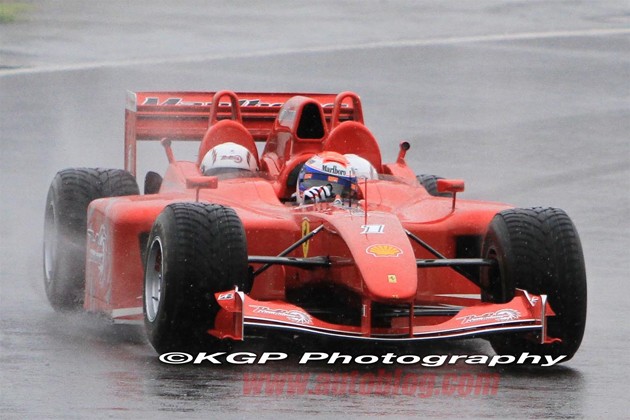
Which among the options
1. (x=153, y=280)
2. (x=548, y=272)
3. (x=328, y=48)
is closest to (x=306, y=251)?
(x=153, y=280)

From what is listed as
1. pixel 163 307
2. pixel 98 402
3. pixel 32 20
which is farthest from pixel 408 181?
pixel 32 20

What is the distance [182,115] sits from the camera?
1333 cm

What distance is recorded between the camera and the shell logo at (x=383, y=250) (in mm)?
9180

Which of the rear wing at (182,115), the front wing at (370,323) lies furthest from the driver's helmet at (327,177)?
the rear wing at (182,115)

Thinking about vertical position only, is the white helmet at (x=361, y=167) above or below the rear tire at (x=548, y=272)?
above

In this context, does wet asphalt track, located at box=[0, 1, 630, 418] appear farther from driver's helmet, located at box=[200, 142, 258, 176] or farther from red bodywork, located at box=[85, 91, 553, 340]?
driver's helmet, located at box=[200, 142, 258, 176]

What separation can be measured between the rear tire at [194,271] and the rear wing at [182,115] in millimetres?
3804

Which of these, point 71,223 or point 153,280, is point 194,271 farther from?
point 71,223

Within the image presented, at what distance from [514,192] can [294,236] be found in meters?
7.35

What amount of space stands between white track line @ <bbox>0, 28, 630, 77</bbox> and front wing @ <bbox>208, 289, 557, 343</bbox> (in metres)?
14.2

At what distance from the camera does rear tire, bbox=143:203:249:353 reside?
906 centimetres

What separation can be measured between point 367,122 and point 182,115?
8006 mm

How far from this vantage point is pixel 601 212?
16234mm

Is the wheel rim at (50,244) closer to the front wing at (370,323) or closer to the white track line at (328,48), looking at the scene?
the front wing at (370,323)
